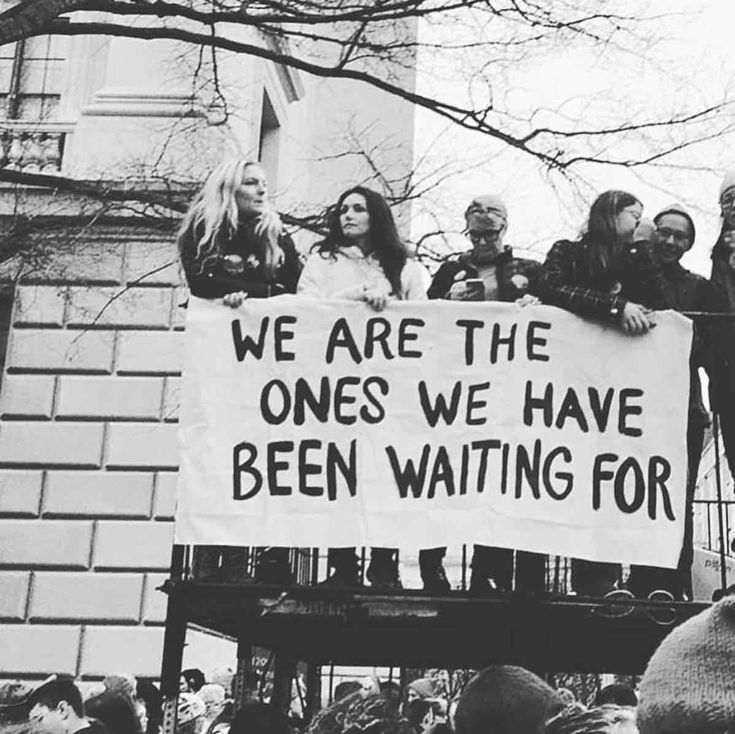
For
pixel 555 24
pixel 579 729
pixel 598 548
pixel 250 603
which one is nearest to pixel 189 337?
pixel 250 603

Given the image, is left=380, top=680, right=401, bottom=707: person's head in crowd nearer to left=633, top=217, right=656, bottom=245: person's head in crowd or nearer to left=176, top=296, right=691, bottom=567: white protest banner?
left=176, top=296, right=691, bottom=567: white protest banner

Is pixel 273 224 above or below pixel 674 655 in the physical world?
above

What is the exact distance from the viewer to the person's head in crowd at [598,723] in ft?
9.26

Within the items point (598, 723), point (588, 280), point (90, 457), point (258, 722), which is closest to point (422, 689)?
point (588, 280)

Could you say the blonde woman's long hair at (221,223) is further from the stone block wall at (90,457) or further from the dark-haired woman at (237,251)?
the stone block wall at (90,457)

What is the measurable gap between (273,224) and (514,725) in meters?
3.08

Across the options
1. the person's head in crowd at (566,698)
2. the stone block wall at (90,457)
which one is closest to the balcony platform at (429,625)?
the person's head in crowd at (566,698)

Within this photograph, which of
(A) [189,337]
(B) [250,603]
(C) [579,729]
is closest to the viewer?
(C) [579,729]

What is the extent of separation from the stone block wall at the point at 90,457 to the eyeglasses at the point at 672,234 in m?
7.31

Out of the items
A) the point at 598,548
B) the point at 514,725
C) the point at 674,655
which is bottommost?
the point at 514,725

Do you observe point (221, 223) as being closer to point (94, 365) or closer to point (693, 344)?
point (693, 344)

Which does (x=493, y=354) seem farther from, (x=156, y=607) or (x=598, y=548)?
(x=156, y=607)

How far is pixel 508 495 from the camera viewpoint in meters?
5.47

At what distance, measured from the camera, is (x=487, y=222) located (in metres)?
6.10
